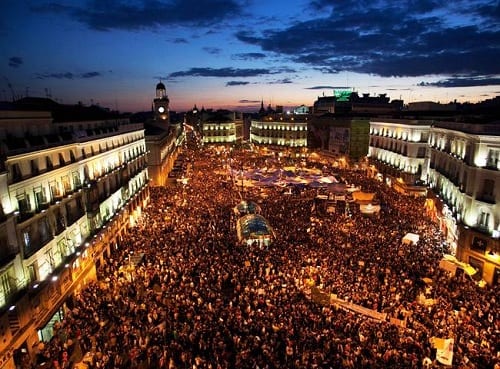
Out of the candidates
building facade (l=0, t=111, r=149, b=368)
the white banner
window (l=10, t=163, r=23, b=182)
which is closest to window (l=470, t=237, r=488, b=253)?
the white banner

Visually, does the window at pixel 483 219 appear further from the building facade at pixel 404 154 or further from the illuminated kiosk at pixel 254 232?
the building facade at pixel 404 154

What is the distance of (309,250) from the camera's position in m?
29.1

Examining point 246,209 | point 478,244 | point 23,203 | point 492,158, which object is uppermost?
point 492,158

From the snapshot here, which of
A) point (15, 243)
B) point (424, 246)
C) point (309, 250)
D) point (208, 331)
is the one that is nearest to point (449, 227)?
point (424, 246)

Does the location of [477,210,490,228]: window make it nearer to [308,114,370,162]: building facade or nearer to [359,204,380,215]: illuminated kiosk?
[359,204,380,215]: illuminated kiosk

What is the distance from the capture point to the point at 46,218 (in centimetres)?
2248

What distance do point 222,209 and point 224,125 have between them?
98298 millimetres

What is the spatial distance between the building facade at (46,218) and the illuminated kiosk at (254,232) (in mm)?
11963

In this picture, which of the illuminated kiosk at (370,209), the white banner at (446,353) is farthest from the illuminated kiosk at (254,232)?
the white banner at (446,353)

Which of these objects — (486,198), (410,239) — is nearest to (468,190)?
(486,198)

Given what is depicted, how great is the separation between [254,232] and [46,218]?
15711mm

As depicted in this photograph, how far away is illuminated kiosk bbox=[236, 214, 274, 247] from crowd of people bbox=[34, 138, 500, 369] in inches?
34.5

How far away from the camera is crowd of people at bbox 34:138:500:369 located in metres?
Result: 17.2

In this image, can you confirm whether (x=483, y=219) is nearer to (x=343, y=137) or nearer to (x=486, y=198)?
(x=486, y=198)
